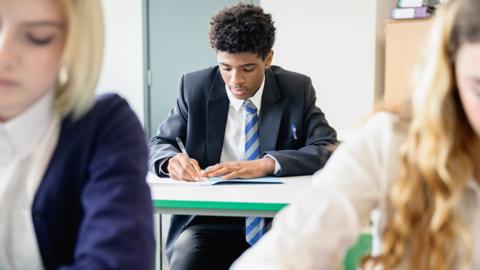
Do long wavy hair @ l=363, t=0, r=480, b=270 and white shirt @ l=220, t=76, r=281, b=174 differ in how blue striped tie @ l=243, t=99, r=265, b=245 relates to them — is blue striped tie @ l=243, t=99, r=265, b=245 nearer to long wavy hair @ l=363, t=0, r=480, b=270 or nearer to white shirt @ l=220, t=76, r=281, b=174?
white shirt @ l=220, t=76, r=281, b=174

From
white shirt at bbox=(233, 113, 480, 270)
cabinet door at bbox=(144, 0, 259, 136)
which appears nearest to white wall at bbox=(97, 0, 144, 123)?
cabinet door at bbox=(144, 0, 259, 136)

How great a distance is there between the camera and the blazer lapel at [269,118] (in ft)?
7.93

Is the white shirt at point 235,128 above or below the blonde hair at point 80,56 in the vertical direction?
below

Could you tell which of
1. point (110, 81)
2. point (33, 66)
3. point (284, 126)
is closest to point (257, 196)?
point (284, 126)

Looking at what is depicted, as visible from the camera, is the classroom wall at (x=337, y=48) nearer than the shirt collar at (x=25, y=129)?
No

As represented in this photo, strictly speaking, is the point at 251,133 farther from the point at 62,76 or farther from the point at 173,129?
the point at 62,76

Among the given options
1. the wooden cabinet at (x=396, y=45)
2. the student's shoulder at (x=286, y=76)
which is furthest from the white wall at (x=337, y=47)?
the student's shoulder at (x=286, y=76)

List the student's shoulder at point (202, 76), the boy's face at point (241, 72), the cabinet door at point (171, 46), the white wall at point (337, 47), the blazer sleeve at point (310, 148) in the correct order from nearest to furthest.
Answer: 1. the blazer sleeve at point (310, 148)
2. the boy's face at point (241, 72)
3. the student's shoulder at point (202, 76)
4. the white wall at point (337, 47)
5. the cabinet door at point (171, 46)

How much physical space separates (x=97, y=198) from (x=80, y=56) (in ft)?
0.68

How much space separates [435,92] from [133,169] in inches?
18.0

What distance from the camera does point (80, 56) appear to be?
901mm

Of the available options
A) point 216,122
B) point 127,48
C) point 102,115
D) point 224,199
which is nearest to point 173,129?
point 216,122

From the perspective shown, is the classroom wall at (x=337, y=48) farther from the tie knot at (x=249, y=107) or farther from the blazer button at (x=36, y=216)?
the blazer button at (x=36, y=216)

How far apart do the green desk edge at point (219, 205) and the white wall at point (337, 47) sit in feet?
9.50
